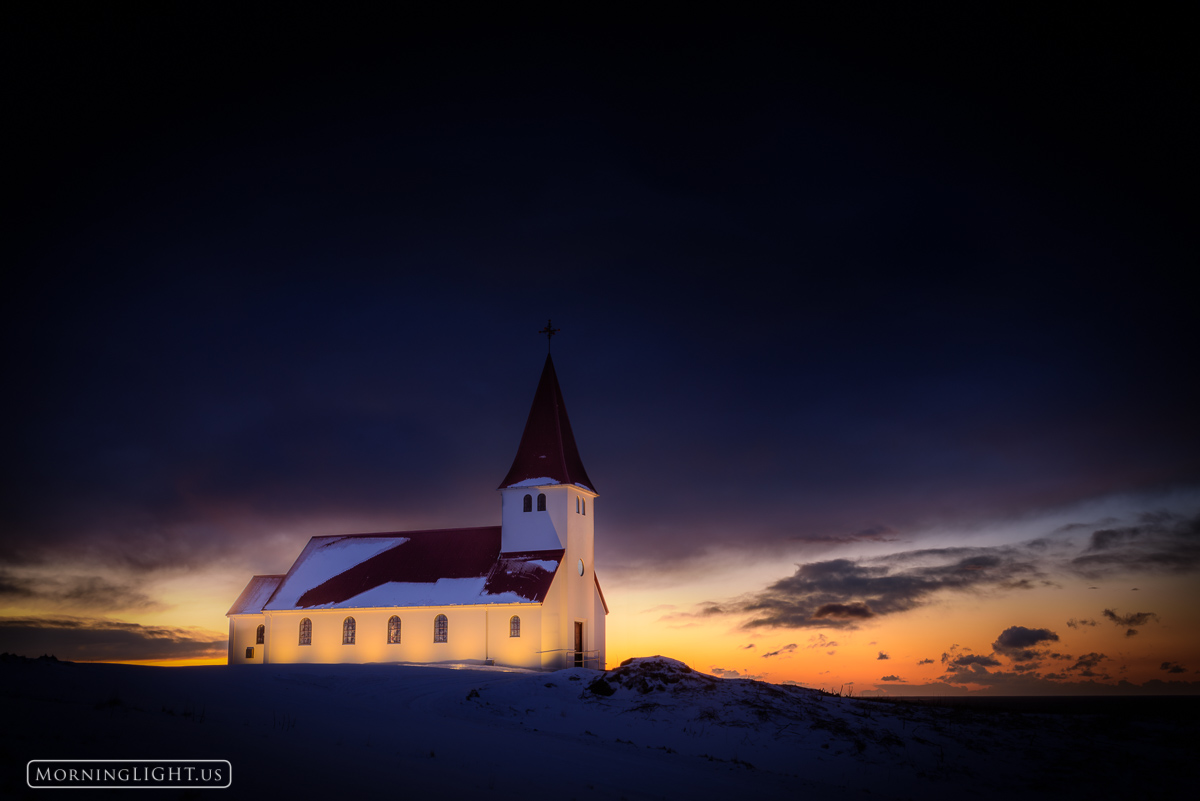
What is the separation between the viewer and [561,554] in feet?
135

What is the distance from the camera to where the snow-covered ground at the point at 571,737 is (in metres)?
10.2

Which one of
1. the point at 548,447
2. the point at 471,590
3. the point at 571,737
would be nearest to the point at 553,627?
the point at 471,590

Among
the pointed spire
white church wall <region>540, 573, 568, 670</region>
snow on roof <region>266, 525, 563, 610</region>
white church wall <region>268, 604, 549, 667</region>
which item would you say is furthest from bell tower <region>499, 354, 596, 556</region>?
white church wall <region>268, 604, 549, 667</region>

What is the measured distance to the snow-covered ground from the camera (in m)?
10.2

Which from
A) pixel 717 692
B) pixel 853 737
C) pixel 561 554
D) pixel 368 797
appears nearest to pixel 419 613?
pixel 561 554

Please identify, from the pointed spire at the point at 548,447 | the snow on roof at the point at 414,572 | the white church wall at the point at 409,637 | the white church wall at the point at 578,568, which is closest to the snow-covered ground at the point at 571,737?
the white church wall at the point at 409,637

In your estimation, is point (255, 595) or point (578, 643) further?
point (255, 595)

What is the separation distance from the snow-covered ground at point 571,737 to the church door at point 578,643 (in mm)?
12493

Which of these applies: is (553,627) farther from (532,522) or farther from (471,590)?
(532,522)

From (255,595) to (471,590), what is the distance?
15883 millimetres

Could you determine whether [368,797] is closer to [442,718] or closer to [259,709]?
[259,709]

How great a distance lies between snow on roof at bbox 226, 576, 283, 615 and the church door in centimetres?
1877

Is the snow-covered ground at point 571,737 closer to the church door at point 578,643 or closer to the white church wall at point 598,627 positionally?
the church door at point 578,643

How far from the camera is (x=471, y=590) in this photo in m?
40.4
